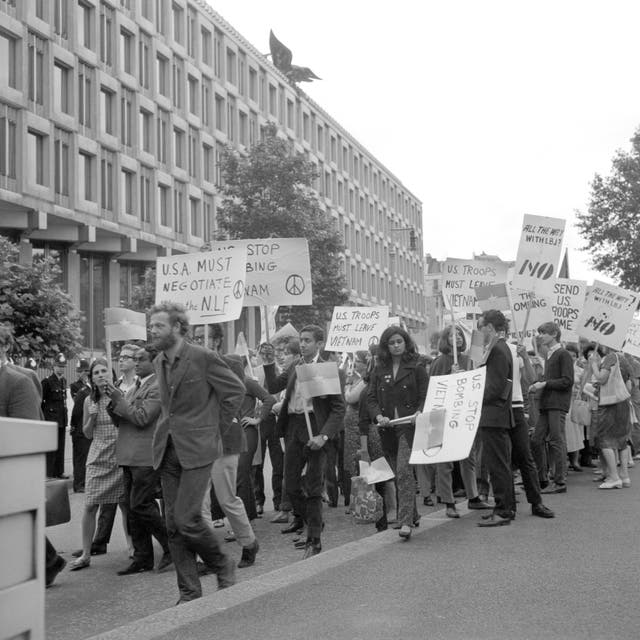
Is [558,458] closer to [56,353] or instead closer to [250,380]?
[250,380]

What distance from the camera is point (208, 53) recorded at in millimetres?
52500

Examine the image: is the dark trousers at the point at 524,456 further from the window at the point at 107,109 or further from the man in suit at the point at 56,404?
the window at the point at 107,109

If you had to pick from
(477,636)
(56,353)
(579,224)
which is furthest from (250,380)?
(579,224)

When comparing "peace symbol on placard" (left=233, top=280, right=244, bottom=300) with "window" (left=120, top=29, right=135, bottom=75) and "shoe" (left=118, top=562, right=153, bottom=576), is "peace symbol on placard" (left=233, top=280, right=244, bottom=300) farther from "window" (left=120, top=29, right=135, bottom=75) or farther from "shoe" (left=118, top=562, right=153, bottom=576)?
"window" (left=120, top=29, right=135, bottom=75)

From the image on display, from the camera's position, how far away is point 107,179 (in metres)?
40.8

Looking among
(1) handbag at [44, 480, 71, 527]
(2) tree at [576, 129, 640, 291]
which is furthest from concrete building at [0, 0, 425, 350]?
(1) handbag at [44, 480, 71, 527]

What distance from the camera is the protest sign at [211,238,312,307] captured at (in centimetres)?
1267

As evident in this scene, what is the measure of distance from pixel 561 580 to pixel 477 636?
162 cm

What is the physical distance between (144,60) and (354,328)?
30.3 meters

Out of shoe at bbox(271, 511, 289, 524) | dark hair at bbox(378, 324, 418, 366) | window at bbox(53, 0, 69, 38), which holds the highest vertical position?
window at bbox(53, 0, 69, 38)

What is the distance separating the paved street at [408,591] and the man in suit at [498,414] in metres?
0.31

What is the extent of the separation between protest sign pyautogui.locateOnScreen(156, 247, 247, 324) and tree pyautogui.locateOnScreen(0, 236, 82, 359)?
1145 centimetres

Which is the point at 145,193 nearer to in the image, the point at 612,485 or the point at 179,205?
the point at 179,205

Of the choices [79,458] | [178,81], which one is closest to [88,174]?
[178,81]
